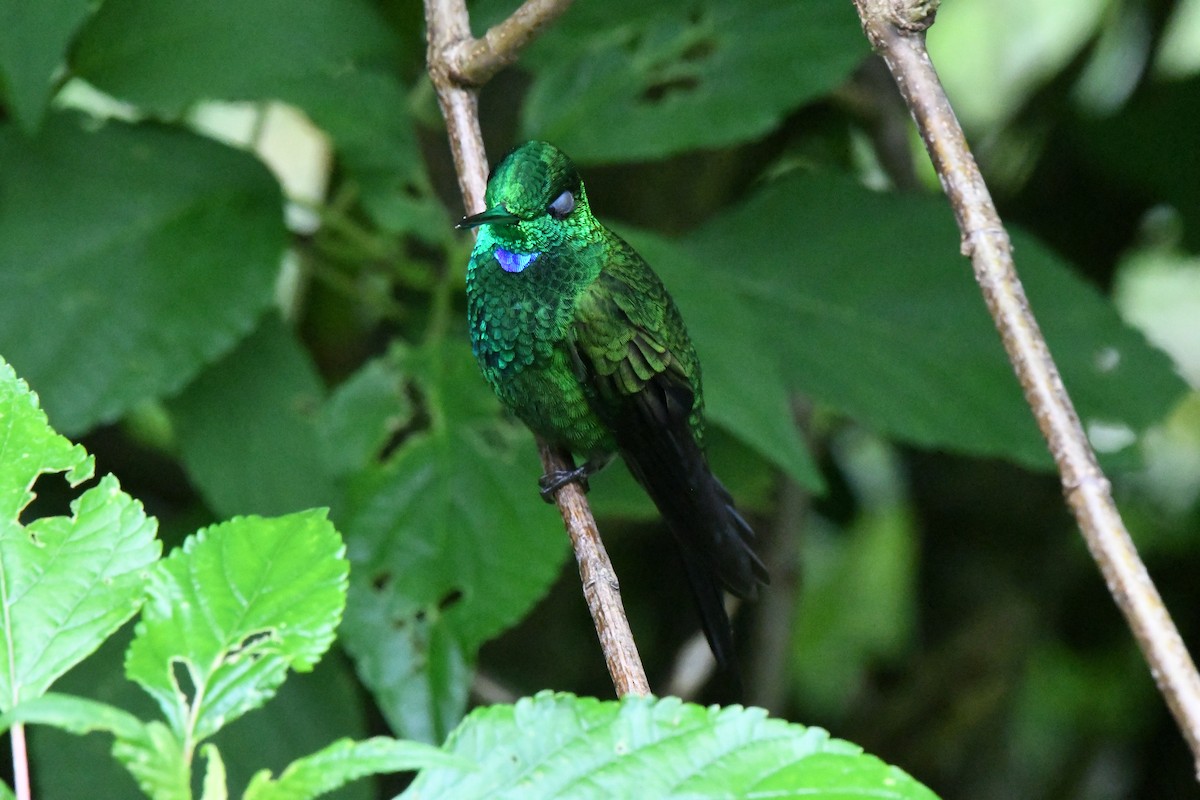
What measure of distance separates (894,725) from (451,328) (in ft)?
5.62

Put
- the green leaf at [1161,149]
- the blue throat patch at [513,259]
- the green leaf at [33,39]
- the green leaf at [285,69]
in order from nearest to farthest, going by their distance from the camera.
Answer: the green leaf at [33,39] → the blue throat patch at [513,259] → the green leaf at [285,69] → the green leaf at [1161,149]

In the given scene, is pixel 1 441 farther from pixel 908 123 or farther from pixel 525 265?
pixel 908 123

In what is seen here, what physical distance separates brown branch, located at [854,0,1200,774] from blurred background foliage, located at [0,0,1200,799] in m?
0.86

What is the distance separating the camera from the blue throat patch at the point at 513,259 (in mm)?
1826

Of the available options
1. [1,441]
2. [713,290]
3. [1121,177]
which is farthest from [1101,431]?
[1,441]

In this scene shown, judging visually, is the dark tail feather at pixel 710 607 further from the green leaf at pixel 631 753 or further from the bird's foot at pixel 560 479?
the green leaf at pixel 631 753

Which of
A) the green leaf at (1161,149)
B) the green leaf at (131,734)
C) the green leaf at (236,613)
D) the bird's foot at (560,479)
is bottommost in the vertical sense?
the green leaf at (131,734)

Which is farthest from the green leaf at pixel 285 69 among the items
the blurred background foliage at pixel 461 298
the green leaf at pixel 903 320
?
the green leaf at pixel 903 320

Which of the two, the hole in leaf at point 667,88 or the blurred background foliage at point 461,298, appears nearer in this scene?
the blurred background foliage at point 461,298

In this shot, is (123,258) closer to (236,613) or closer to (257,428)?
(257,428)

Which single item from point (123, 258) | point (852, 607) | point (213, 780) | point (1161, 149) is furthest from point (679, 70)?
point (852, 607)

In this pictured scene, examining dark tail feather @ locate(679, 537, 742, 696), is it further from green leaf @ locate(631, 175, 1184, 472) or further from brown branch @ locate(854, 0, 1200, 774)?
brown branch @ locate(854, 0, 1200, 774)

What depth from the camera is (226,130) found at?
3.68 meters

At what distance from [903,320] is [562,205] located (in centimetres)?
92
